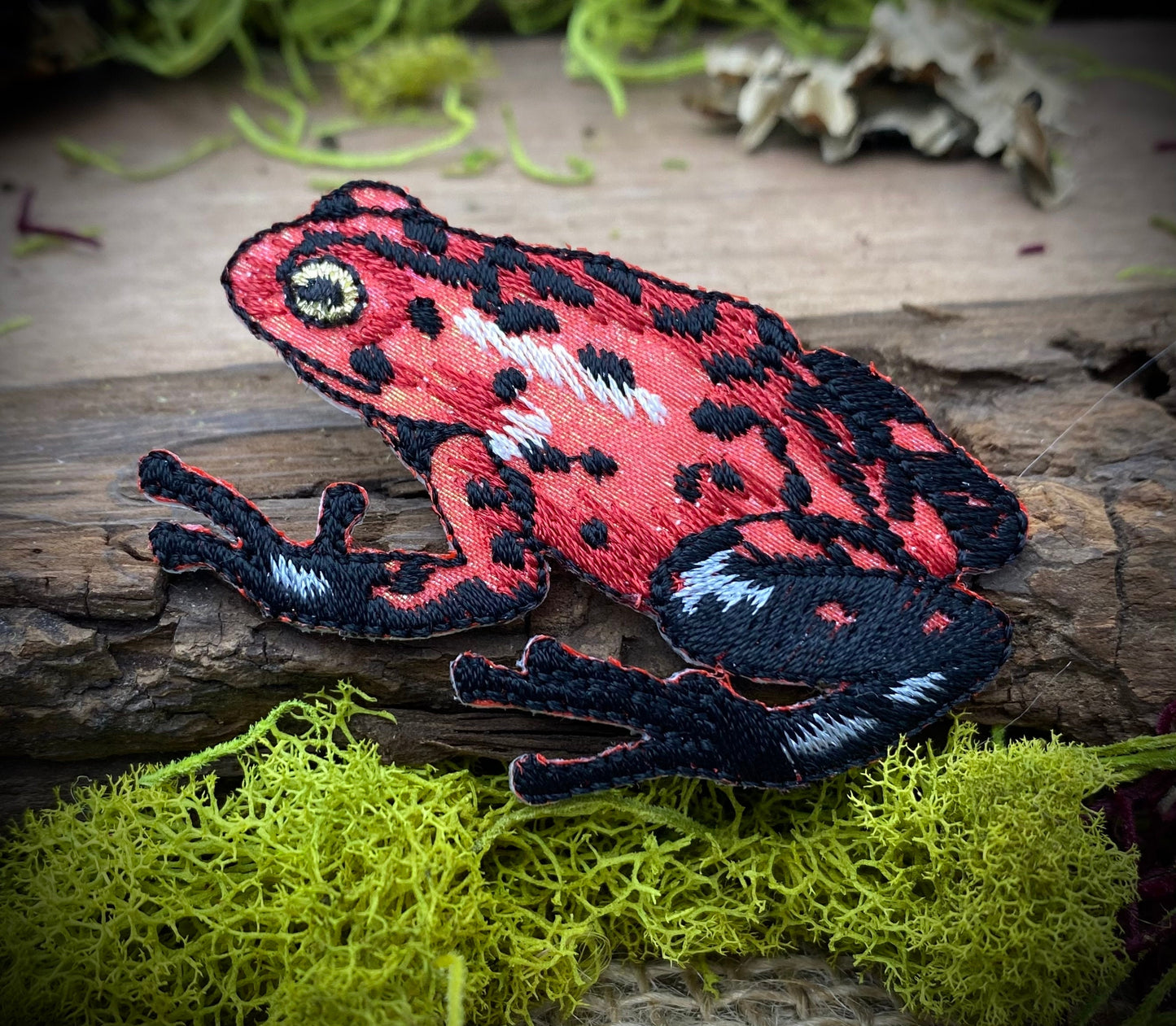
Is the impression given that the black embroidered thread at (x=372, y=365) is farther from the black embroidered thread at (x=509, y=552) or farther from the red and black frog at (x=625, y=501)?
the black embroidered thread at (x=509, y=552)

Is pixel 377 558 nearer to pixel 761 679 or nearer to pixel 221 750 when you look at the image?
pixel 221 750

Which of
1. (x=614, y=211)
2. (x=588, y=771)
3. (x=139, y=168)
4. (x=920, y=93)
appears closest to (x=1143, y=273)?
(x=920, y=93)

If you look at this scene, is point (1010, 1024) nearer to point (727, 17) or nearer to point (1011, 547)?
point (1011, 547)

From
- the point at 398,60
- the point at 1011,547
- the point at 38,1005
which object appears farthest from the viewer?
the point at 398,60

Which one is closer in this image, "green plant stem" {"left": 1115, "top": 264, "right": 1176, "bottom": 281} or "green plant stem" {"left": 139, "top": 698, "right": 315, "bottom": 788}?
"green plant stem" {"left": 139, "top": 698, "right": 315, "bottom": 788}

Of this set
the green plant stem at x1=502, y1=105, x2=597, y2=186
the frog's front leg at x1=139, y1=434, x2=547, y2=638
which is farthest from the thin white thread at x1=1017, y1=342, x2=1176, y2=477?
the green plant stem at x1=502, y1=105, x2=597, y2=186

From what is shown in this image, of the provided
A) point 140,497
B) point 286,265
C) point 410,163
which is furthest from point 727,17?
point 140,497

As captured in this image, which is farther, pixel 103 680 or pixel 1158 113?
pixel 1158 113

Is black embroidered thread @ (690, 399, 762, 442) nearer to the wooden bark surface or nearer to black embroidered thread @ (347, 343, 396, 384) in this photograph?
the wooden bark surface
